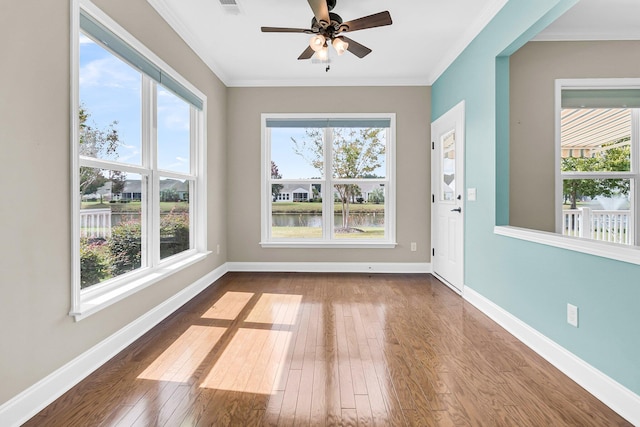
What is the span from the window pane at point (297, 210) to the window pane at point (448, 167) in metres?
1.69

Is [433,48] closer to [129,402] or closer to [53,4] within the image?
[53,4]

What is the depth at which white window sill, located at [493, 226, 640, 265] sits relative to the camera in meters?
1.62

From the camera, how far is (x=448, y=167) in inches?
160

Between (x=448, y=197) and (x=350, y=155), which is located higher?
(x=350, y=155)

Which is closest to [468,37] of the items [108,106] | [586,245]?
[586,245]

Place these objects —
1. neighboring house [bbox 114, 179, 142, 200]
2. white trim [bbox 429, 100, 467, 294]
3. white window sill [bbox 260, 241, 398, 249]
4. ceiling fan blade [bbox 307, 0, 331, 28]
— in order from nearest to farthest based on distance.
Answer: ceiling fan blade [bbox 307, 0, 331, 28]
neighboring house [bbox 114, 179, 142, 200]
white trim [bbox 429, 100, 467, 294]
white window sill [bbox 260, 241, 398, 249]

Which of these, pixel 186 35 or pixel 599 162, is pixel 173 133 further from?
pixel 599 162

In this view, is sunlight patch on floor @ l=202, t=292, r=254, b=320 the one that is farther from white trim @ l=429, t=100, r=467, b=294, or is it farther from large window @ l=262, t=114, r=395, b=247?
white trim @ l=429, t=100, r=467, b=294

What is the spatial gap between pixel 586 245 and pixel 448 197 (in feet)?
7.33

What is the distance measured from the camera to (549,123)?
3.22 m

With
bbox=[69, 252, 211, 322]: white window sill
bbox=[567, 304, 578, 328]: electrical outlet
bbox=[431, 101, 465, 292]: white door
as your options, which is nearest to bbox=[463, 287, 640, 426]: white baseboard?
bbox=[567, 304, 578, 328]: electrical outlet

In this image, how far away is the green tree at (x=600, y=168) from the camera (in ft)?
11.0

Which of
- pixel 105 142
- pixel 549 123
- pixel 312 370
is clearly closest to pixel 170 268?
pixel 105 142

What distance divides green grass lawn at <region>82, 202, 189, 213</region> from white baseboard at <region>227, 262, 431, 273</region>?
1.46 metres
